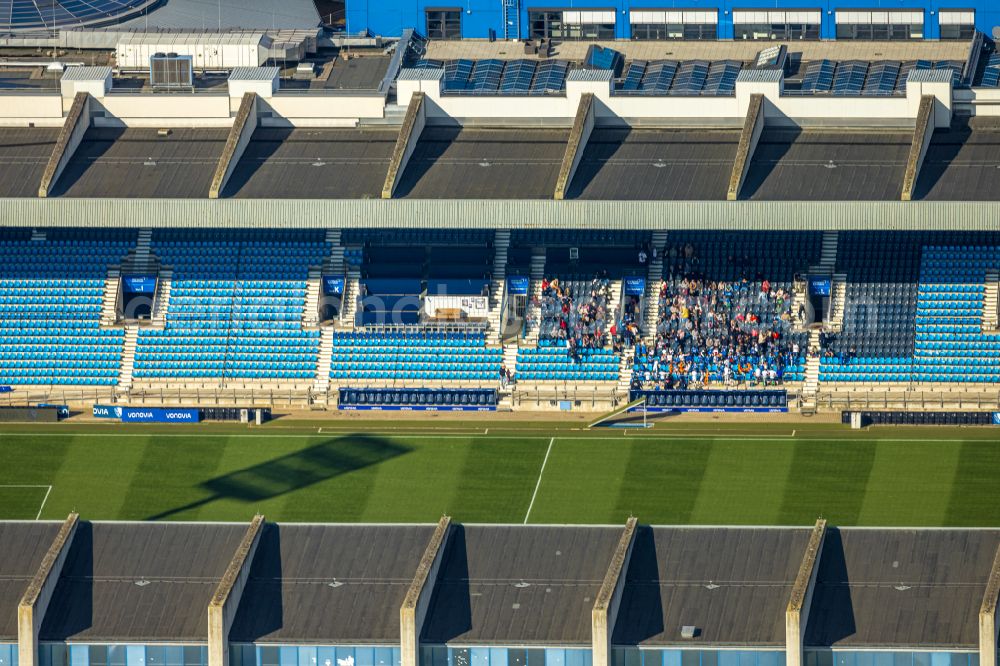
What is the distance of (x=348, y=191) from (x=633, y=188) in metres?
11.9

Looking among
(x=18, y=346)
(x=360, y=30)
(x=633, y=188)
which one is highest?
(x=360, y=30)

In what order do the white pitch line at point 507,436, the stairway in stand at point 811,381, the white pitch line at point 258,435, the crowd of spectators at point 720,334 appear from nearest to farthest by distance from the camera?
the white pitch line at point 507,436
the white pitch line at point 258,435
the stairway in stand at point 811,381
the crowd of spectators at point 720,334

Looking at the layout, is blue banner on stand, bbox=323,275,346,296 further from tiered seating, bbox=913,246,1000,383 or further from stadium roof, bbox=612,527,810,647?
stadium roof, bbox=612,527,810,647

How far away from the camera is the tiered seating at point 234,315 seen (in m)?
114

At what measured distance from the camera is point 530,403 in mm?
112500

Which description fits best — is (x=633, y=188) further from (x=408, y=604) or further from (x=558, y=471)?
(x=408, y=604)

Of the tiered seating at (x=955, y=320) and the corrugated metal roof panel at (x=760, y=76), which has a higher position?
the corrugated metal roof panel at (x=760, y=76)

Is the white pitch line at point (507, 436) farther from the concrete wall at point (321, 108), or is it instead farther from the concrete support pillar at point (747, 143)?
the concrete wall at point (321, 108)

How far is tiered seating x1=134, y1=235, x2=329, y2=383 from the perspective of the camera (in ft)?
375

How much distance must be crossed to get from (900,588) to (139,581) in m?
24.4

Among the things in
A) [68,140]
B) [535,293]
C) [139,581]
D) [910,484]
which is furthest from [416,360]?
[139,581]

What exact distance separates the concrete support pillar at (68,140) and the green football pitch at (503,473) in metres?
10.4

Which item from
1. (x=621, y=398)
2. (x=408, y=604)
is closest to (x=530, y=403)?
(x=621, y=398)

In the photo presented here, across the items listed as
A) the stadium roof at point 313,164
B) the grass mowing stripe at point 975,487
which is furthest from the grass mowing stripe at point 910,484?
the stadium roof at point 313,164
